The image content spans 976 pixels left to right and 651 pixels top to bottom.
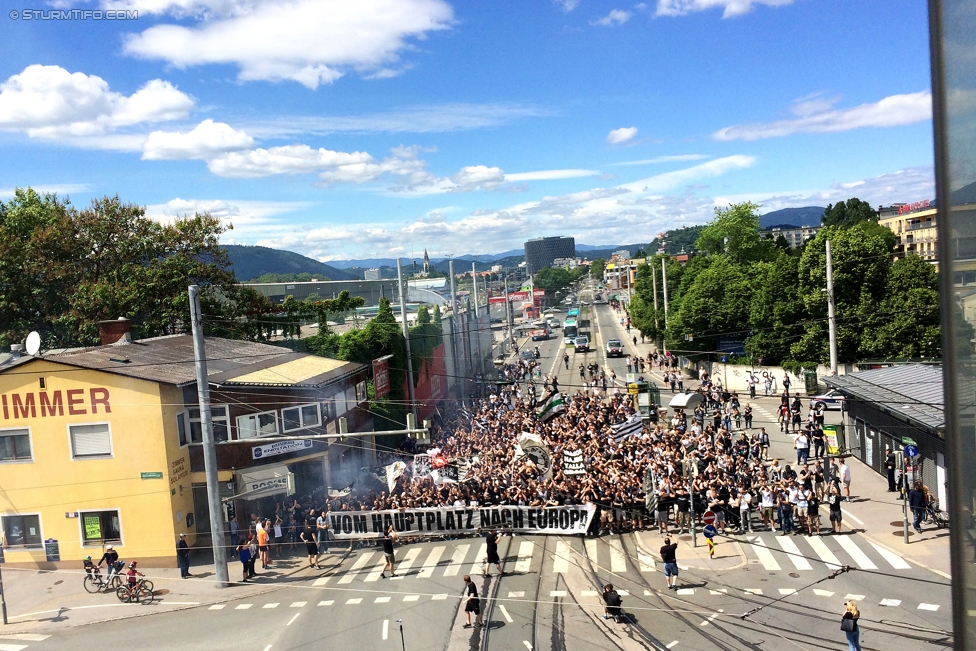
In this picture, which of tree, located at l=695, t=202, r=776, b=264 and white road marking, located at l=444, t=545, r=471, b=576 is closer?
white road marking, located at l=444, t=545, r=471, b=576

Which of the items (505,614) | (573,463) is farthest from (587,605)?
(573,463)

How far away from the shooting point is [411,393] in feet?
107

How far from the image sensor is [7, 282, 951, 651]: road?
44.3ft

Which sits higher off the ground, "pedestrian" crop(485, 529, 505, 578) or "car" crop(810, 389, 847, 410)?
"car" crop(810, 389, 847, 410)

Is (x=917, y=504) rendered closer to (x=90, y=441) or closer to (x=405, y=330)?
(x=405, y=330)

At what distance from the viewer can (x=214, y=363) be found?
25312 mm

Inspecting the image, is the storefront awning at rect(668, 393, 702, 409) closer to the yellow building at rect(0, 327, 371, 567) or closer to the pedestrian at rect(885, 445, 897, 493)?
the pedestrian at rect(885, 445, 897, 493)

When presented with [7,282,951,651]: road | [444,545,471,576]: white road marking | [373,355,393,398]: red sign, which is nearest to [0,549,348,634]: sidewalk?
[7,282,951,651]: road

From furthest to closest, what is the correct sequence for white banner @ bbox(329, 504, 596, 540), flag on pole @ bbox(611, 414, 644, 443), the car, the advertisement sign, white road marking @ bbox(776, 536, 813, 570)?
the car, flag on pole @ bbox(611, 414, 644, 443), the advertisement sign, white banner @ bbox(329, 504, 596, 540), white road marking @ bbox(776, 536, 813, 570)

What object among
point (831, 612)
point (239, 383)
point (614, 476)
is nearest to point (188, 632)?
point (239, 383)

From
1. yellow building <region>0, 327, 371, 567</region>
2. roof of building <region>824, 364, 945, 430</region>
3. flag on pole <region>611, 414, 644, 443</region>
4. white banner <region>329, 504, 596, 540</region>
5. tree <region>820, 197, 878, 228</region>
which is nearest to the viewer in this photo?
roof of building <region>824, 364, 945, 430</region>

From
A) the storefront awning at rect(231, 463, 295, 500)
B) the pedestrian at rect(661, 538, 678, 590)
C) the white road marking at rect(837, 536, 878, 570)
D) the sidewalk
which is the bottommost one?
the sidewalk

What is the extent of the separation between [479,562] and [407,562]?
215cm

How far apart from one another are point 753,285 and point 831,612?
116ft
